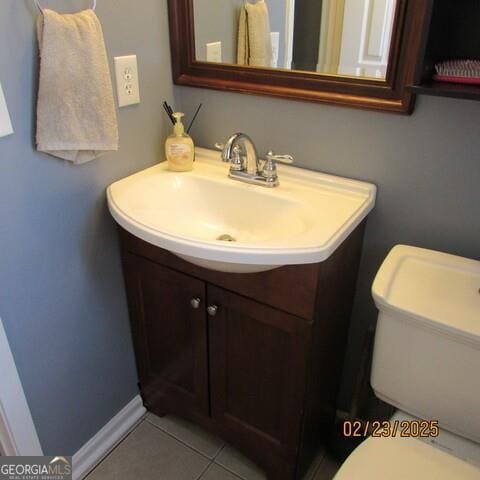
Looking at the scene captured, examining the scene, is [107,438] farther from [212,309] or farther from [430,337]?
[430,337]

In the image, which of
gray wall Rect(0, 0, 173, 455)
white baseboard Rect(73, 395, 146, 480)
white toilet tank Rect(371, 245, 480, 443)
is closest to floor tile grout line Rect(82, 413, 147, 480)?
white baseboard Rect(73, 395, 146, 480)

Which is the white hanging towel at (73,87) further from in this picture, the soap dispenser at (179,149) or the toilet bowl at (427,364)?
the toilet bowl at (427,364)

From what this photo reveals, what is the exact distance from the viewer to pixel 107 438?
152cm

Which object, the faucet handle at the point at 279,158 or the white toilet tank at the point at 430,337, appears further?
the faucet handle at the point at 279,158

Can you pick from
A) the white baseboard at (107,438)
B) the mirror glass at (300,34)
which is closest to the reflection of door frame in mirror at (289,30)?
the mirror glass at (300,34)

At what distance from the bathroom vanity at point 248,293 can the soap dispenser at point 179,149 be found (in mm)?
36

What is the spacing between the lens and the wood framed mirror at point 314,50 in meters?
1.01

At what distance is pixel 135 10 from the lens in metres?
1.17

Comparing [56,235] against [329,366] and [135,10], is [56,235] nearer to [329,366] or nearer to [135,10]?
[135,10]

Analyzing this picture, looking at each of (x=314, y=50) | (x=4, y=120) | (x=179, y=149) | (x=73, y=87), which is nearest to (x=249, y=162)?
(x=179, y=149)

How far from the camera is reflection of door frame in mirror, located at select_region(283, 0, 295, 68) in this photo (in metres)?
1.12

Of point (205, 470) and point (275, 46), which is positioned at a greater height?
point (275, 46)

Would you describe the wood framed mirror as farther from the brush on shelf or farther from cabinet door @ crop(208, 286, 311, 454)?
cabinet door @ crop(208, 286, 311, 454)

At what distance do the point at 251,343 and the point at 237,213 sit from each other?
360 millimetres
